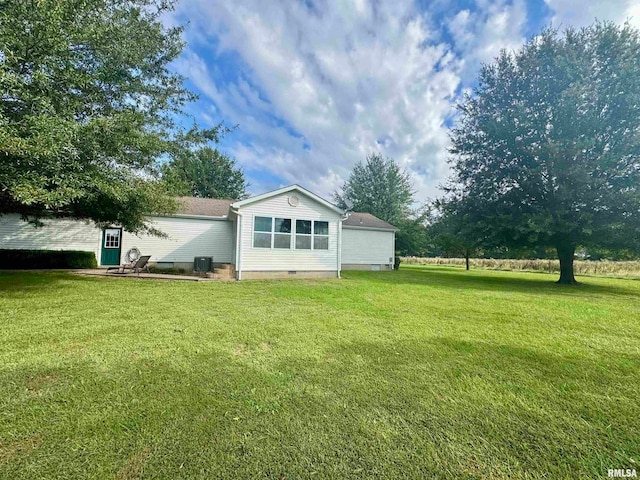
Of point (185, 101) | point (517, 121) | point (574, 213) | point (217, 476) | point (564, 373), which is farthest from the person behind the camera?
point (517, 121)

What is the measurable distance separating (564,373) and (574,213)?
41.6 ft

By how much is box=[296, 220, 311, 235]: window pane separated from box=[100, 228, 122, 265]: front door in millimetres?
9854

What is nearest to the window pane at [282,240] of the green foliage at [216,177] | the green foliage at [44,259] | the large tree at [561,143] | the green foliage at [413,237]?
the large tree at [561,143]

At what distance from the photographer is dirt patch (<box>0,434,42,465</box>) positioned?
1.77 m

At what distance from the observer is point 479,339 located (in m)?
4.37

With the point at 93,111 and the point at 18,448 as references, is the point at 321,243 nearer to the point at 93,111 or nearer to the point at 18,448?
the point at 93,111

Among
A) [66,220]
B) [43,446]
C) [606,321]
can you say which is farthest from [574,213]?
[66,220]

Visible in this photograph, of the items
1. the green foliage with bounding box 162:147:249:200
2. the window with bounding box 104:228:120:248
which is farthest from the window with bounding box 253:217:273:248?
the green foliage with bounding box 162:147:249:200

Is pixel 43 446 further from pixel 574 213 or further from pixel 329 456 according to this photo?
pixel 574 213

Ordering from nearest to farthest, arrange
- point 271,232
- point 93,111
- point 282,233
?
point 93,111 < point 271,232 < point 282,233

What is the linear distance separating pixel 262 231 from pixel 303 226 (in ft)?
6.25

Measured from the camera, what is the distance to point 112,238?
562 inches

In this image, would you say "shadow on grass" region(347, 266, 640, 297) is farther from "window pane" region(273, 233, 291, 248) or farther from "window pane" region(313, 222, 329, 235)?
"window pane" region(273, 233, 291, 248)

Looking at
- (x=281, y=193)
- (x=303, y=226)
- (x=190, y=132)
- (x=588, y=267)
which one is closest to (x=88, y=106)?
(x=190, y=132)
